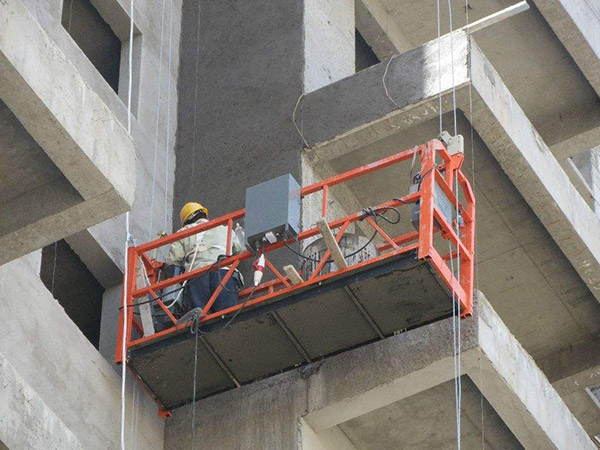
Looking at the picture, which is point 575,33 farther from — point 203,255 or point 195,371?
point 195,371

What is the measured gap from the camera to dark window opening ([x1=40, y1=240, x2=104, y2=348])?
1981cm

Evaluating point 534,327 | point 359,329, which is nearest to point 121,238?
point 359,329

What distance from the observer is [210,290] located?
1845cm

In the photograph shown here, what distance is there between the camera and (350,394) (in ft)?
58.6

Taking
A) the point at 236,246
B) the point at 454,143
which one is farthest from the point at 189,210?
the point at 454,143

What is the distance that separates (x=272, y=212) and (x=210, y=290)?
1119 millimetres

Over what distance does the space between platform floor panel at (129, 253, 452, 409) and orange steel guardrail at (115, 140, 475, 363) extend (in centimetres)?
10

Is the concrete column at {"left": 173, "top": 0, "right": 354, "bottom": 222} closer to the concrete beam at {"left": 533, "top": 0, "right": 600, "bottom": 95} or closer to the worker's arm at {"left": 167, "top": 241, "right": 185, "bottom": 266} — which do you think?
the worker's arm at {"left": 167, "top": 241, "right": 185, "bottom": 266}

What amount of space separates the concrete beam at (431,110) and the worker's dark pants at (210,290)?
213 cm

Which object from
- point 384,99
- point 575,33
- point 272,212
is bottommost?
point 272,212

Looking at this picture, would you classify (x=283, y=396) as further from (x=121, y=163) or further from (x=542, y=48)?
(x=542, y=48)

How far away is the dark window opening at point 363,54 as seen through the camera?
24219 millimetres

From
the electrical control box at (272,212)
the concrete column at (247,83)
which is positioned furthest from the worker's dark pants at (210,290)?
the concrete column at (247,83)

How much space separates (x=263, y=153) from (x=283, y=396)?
3201 mm
